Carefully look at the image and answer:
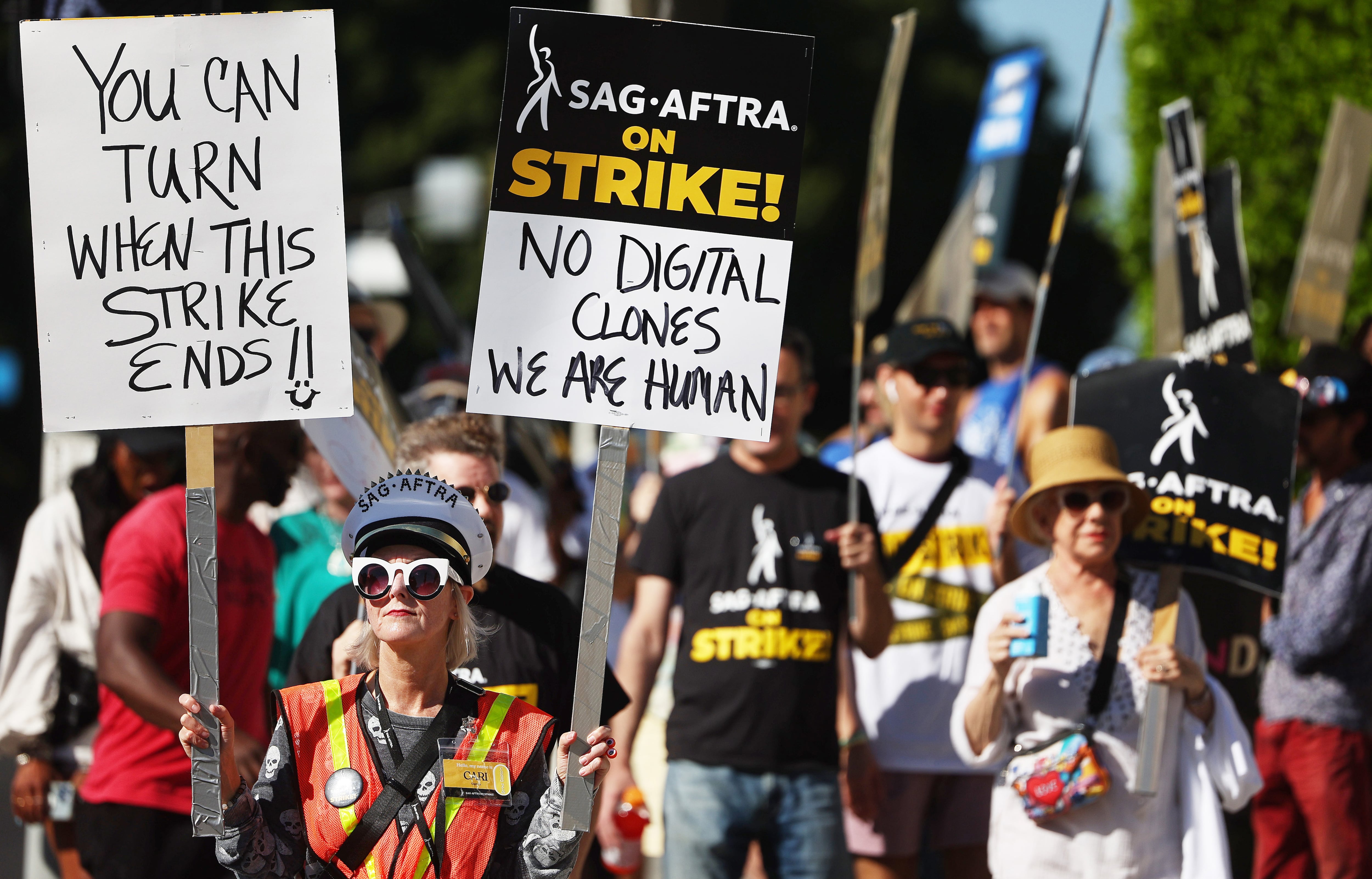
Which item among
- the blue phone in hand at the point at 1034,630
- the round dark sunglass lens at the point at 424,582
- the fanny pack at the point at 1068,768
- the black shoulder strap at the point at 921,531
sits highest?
the black shoulder strap at the point at 921,531

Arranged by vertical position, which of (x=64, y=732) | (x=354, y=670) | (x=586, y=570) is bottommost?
(x=64, y=732)

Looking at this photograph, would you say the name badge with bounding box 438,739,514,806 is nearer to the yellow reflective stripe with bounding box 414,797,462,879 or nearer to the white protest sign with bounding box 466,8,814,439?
the yellow reflective stripe with bounding box 414,797,462,879

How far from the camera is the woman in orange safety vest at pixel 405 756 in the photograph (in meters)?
2.94

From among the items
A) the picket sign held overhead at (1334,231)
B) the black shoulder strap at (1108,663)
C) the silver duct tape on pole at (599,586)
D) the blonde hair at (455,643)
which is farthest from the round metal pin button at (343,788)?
the picket sign held overhead at (1334,231)

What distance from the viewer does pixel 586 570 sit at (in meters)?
3.13

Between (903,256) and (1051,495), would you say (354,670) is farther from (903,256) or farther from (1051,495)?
(903,256)

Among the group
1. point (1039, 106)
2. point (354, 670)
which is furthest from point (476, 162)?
point (354, 670)

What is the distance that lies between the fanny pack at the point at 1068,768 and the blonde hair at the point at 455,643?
164cm

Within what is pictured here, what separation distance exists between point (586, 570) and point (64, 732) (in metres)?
3.01

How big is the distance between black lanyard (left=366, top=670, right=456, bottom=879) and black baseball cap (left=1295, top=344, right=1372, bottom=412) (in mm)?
3907

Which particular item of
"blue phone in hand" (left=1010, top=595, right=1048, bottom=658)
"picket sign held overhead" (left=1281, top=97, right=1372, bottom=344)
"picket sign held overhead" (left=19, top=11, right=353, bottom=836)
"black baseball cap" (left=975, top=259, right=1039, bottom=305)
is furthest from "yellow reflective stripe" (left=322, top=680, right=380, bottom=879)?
"black baseball cap" (left=975, top=259, right=1039, bottom=305)

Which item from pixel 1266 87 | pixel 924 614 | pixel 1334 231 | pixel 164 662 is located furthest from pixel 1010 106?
pixel 164 662

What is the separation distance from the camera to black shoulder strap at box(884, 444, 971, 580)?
5422 mm

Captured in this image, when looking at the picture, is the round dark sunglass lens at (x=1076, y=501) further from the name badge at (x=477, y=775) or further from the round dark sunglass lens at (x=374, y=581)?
the round dark sunglass lens at (x=374, y=581)
